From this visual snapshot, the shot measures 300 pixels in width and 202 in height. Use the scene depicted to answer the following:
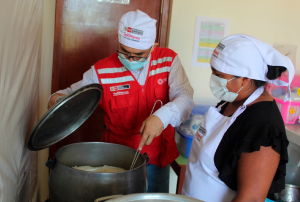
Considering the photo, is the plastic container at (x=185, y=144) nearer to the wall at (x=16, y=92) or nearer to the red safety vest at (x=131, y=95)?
the red safety vest at (x=131, y=95)

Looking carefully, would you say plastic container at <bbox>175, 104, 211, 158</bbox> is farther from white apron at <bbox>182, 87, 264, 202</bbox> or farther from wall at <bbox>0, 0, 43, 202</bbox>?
wall at <bbox>0, 0, 43, 202</bbox>

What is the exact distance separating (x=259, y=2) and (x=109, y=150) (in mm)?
2026

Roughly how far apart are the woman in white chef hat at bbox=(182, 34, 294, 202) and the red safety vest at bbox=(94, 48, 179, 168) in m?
0.47

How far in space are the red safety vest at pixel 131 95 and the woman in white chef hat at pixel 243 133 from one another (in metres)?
0.47

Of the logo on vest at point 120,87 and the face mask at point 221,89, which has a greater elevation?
the face mask at point 221,89

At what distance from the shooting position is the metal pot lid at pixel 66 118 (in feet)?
3.74

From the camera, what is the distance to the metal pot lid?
1.14 m

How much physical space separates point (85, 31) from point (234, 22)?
1357 millimetres

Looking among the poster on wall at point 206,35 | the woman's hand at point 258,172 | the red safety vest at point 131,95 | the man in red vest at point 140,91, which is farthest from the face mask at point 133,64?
the poster on wall at point 206,35

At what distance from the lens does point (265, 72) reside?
1.09 meters

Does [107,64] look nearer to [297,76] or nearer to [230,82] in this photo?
[230,82]

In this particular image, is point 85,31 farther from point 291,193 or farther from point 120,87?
point 291,193

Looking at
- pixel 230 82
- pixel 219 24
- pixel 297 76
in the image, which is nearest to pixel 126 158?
pixel 230 82

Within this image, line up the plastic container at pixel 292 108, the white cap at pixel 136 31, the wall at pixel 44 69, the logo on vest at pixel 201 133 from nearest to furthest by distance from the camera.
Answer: the logo on vest at pixel 201 133 → the white cap at pixel 136 31 → the wall at pixel 44 69 → the plastic container at pixel 292 108
